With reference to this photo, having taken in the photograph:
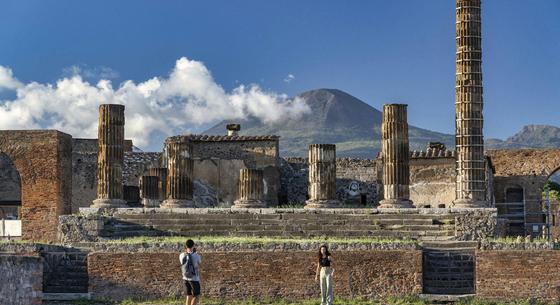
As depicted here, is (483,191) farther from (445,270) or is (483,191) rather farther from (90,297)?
(90,297)

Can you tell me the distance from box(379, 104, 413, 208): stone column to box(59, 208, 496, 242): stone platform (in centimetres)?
186

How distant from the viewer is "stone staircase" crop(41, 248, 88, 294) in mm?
23422

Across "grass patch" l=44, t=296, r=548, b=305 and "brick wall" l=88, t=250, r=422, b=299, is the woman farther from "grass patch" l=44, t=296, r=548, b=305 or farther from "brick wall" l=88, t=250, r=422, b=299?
"brick wall" l=88, t=250, r=422, b=299

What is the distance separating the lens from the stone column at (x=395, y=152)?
29641 mm

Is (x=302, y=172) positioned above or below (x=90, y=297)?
above

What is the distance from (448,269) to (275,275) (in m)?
3.86

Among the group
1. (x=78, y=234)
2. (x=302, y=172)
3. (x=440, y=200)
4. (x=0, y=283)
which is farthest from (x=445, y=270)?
(x=302, y=172)

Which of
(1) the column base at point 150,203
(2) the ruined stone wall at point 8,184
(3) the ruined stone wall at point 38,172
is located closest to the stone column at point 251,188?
(1) the column base at point 150,203

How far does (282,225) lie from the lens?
2720 cm

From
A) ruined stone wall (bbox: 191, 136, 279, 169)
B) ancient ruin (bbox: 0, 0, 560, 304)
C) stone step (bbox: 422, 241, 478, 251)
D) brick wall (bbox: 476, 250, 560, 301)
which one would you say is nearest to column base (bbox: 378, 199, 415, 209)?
ancient ruin (bbox: 0, 0, 560, 304)

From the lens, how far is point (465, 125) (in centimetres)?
2933

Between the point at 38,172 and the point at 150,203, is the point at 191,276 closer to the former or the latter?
the point at 150,203

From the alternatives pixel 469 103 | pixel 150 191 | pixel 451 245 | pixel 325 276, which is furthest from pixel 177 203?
pixel 325 276

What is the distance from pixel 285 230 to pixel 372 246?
4571 millimetres
